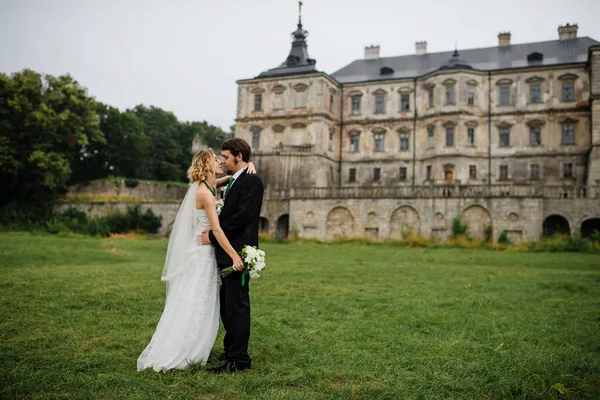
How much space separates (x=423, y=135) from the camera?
45.9m

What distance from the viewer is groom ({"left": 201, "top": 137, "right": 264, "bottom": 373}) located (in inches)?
223

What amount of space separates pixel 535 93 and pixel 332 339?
42.8 metres

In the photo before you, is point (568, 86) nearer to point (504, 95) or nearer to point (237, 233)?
point (504, 95)

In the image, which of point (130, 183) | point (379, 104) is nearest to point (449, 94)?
point (379, 104)

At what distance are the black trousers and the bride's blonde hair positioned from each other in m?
1.06

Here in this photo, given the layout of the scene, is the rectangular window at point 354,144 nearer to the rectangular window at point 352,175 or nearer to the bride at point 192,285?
the rectangular window at point 352,175

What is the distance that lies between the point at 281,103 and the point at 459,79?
1580 centimetres

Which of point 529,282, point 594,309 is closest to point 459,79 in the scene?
point 529,282

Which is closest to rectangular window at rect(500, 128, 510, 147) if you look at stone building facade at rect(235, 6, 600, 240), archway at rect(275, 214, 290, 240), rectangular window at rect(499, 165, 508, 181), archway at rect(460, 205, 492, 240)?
stone building facade at rect(235, 6, 600, 240)

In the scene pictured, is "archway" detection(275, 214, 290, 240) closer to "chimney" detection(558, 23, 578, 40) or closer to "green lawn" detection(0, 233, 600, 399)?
"green lawn" detection(0, 233, 600, 399)

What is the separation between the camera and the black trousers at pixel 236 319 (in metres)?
5.54

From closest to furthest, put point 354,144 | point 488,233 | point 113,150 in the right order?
point 488,233, point 354,144, point 113,150

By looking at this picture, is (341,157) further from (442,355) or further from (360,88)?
(442,355)

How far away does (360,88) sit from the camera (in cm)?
4900
